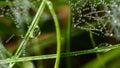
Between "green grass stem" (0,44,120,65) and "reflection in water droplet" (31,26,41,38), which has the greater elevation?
"reflection in water droplet" (31,26,41,38)

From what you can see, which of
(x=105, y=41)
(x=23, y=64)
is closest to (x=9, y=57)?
(x=23, y=64)

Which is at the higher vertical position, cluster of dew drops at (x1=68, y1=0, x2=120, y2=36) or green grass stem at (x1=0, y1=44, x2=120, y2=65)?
cluster of dew drops at (x1=68, y1=0, x2=120, y2=36)

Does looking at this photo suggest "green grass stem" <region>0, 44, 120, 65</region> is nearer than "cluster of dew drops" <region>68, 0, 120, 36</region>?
Yes

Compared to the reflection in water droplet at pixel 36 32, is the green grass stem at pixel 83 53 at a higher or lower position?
lower

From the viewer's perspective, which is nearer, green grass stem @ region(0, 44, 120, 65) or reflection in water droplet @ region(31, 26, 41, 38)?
green grass stem @ region(0, 44, 120, 65)

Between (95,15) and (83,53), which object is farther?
(95,15)

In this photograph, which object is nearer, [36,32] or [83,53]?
[83,53]

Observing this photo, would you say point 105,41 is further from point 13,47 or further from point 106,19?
point 13,47

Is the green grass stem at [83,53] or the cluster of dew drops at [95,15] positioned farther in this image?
the cluster of dew drops at [95,15]
